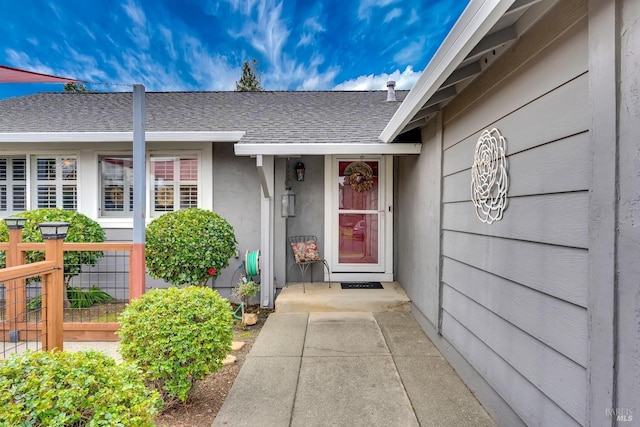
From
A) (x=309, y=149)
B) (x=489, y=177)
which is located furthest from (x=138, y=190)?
(x=489, y=177)

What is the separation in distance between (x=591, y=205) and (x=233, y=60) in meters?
14.1

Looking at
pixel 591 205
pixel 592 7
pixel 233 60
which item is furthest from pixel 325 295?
pixel 233 60

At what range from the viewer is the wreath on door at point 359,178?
5.20 meters

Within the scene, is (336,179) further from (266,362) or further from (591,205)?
(591,205)

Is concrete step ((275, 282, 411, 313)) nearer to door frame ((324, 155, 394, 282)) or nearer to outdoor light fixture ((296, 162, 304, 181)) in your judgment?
door frame ((324, 155, 394, 282))

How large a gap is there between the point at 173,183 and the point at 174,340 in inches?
140

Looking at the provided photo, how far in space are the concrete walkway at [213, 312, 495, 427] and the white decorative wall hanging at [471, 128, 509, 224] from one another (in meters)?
1.36

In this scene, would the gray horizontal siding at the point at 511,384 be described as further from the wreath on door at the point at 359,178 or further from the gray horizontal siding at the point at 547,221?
the wreath on door at the point at 359,178

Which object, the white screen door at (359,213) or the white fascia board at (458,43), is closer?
the white fascia board at (458,43)

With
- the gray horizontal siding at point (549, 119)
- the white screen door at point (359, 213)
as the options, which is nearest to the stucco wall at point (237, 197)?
the white screen door at point (359, 213)

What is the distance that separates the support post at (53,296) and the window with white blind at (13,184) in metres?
3.84

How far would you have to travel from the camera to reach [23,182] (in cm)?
500

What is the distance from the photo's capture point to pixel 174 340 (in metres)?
2.01

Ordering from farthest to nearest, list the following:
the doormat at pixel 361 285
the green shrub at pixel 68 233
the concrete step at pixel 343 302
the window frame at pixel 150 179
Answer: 1. the window frame at pixel 150 179
2. the doormat at pixel 361 285
3. the concrete step at pixel 343 302
4. the green shrub at pixel 68 233
